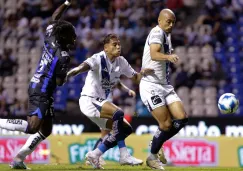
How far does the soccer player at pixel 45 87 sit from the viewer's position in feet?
36.9

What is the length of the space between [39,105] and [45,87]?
1.06 feet

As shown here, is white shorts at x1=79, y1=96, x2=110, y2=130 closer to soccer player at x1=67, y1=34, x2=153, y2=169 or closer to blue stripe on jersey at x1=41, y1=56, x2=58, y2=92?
soccer player at x1=67, y1=34, x2=153, y2=169

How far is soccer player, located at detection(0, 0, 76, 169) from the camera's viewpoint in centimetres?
1124

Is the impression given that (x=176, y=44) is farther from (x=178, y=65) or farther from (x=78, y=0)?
(x=78, y=0)

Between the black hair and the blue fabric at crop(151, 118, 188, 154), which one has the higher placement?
the black hair

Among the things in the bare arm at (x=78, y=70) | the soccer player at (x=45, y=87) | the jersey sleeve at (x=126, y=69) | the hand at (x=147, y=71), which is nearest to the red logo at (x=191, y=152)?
the jersey sleeve at (x=126, y=69)

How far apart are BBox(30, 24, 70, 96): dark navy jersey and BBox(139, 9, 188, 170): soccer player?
4.86 feet

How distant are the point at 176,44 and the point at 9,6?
6800 mm

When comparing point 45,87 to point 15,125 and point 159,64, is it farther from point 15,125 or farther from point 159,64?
point 159,64

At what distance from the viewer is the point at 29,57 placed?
78.7ft

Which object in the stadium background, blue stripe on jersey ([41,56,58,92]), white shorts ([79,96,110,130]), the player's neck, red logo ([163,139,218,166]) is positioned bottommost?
red logo ([163,139,218,166])

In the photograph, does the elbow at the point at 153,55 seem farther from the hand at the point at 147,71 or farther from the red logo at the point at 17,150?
the red logo at the point at 17,150

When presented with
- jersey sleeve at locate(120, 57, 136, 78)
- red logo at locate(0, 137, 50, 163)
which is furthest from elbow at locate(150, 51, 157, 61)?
red logo at locate(0, 137, 50, 163)

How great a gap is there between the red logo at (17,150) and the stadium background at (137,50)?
1161 mm
